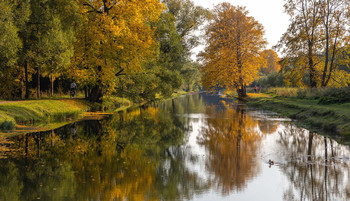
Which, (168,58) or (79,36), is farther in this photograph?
(168,58)

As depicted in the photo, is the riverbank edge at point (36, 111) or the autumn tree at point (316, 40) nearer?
the riverbank edge at point (36, 111)

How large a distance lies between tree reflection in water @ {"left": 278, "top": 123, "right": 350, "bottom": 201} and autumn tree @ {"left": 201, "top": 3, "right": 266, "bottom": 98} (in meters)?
27.5

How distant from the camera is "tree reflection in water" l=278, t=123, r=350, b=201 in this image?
284 inches

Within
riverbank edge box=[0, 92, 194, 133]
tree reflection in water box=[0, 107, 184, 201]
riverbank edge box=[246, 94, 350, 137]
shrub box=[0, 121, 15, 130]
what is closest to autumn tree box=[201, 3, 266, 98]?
riverbank edge box=[246, 94, 350, 137]

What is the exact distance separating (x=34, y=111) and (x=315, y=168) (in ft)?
55.6

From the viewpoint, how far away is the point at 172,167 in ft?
31.0

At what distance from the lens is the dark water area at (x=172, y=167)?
281 inches

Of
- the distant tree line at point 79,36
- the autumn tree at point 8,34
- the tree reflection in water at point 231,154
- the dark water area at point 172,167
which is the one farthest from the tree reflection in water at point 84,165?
the distant tree line at point 79,36

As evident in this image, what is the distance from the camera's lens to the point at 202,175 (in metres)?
8.61

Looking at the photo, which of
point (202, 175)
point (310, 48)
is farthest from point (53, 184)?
point (310, 48)

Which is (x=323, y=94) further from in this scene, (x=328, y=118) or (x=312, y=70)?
(x=328, y=118)

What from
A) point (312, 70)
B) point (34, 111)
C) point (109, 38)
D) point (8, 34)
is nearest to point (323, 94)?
point (312, 70)

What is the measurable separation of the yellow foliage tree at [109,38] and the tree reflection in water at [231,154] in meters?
12.8

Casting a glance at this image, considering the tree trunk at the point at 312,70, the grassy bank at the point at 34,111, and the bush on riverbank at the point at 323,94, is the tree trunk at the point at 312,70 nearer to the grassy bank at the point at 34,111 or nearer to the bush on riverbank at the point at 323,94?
the bush on riverbank at the point at 323,94
